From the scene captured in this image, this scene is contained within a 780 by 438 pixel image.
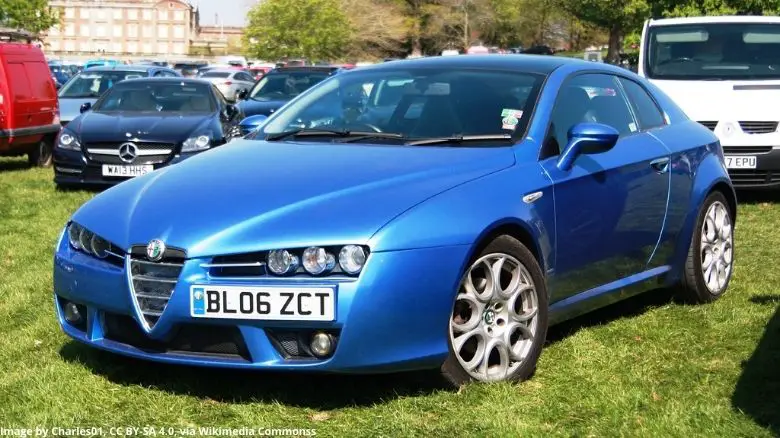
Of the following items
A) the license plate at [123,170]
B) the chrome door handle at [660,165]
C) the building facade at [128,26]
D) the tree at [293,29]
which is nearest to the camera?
the chrome door handle at [660,165]

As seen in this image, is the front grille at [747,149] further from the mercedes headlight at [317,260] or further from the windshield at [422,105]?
the mercedes headlight at [317,260]

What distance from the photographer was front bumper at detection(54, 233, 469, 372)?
4.16 metres

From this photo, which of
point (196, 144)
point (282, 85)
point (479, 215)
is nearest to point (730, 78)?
point (196, 144)

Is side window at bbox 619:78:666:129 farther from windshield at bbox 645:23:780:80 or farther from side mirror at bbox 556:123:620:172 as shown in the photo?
windshield at bbox 645:23:780:80

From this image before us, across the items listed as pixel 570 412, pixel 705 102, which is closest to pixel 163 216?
pixel 570 412

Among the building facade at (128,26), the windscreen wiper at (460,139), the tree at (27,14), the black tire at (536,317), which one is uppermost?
the windscreen wiper at (460,139)

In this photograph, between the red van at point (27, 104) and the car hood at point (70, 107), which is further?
the car hood at point (70, 107)

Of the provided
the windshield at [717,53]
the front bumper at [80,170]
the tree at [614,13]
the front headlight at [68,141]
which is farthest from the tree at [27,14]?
the windshield at [717,53]

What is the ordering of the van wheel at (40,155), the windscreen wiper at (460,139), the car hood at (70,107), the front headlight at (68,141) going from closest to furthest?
the windscreen wiper at (460,139) → the front headlight at (68,141) → the van wheel at (40,155) → the car hood at (70,107)

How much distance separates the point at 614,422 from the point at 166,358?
5.60 feet

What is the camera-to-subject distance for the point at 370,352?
4227 millimetres

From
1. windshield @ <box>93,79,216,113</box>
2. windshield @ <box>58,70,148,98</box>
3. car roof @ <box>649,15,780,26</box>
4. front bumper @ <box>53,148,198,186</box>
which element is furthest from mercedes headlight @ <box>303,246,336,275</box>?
windshield @ <box>58,70,148,98</box>

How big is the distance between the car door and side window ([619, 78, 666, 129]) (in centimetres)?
8

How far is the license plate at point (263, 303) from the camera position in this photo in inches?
163
